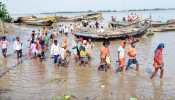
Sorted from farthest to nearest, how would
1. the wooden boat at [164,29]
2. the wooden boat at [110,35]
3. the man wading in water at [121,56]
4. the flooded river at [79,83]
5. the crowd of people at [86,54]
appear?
the wooden boat at [164,29] < the wooden boat at [110,35] < the man wading in water at [121,56] < the crowd of people at [86,54] < the flooded river at [79,83]

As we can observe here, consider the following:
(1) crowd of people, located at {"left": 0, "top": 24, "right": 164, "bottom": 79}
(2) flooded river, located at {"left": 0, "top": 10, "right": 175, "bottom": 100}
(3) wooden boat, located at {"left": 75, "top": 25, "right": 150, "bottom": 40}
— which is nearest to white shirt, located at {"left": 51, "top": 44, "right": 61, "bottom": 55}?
(1) crowd of people, located at {"left": 0, "top": 24, "right": 164, "bottom": 79}

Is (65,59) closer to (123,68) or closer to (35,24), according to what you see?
(123,68)

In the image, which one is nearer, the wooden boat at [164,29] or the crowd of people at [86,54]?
the crowd of people at [86,54]

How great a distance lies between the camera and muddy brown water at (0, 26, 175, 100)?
1302 cm

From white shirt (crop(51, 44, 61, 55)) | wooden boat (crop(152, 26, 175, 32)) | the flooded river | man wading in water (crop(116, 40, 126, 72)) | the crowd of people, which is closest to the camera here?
the flooded river

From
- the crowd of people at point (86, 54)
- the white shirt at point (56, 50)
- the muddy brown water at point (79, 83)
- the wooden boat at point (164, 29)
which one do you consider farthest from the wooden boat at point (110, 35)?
the white shirt at point (56, 50)

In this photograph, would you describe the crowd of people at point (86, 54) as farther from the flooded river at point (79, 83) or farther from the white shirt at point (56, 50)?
the flooded river at point (79, 83)

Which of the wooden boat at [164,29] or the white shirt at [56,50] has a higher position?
the white shirt at [56,50]

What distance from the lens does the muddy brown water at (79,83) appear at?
13.0 meters

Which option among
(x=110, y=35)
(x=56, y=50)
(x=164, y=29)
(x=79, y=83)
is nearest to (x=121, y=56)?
(x=79, y=83)

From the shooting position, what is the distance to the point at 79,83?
1500cm

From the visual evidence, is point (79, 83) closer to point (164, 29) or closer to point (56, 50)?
point (56, 50)

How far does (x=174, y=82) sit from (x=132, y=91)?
2.39 metres

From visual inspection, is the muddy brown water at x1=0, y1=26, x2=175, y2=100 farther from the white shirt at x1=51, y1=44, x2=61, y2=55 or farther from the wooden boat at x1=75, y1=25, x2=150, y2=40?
the wooden boat at x1=75, y1=25, x2=150, y2=40
